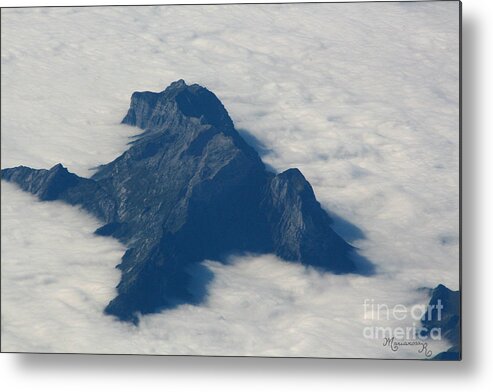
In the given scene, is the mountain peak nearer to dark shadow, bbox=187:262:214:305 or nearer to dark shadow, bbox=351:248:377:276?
dark shadow, bbox=187:262:214:305

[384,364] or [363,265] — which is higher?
[363,265]

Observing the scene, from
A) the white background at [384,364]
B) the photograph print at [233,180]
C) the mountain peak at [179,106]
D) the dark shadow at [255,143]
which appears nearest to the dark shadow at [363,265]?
the photograph print at [233,180]

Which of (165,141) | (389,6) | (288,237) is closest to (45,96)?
(165,141)

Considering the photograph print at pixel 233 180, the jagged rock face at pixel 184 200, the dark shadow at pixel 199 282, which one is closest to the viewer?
the photograph print at pixel 233 180

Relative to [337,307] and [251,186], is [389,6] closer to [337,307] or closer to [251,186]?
[251,186]

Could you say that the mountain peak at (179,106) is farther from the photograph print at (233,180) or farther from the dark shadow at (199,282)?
the dark shadow at (199,282)

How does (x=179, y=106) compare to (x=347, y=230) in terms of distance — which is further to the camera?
(x=179, y=106)

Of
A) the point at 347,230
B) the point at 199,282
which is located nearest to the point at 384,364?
the point at 347,230

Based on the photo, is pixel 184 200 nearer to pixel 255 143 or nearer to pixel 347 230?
pixel 255 143
